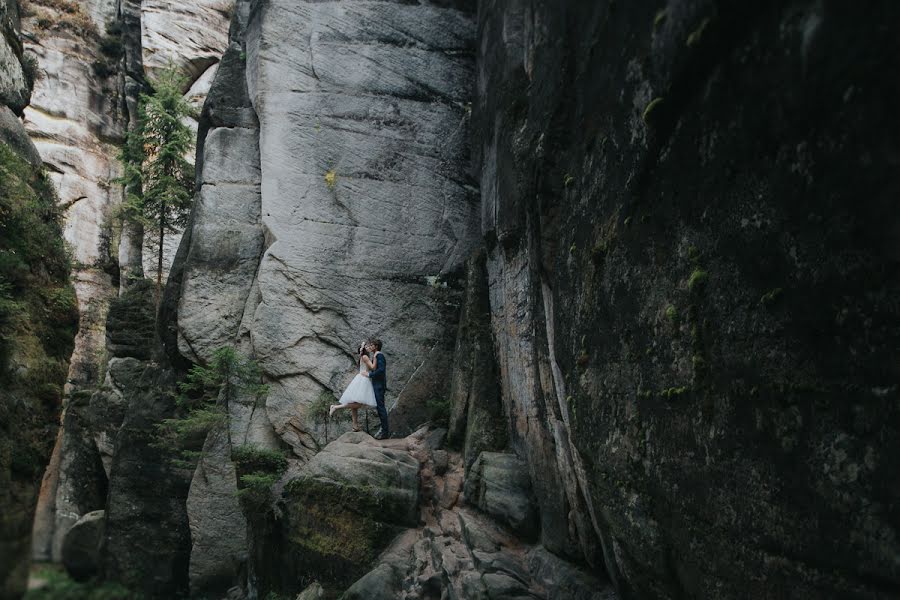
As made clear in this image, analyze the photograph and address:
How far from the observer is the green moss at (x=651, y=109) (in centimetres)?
485

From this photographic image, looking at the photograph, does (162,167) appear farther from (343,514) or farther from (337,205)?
(343,514)

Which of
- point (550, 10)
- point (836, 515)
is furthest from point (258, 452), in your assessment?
point (836, 515)

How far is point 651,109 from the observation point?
4.92m

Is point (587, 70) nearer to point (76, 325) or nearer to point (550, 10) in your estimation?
point (550, 10)

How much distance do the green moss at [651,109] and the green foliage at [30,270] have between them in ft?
38.5

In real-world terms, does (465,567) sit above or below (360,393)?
below

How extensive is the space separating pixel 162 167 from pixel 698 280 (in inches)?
741

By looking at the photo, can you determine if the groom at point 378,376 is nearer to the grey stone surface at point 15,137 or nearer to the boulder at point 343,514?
the boulder at point 343,514

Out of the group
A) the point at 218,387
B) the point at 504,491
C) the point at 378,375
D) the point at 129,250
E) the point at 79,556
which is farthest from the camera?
the point at 129,250

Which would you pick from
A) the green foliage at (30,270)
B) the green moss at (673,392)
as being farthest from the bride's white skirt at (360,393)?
the green moss at (673,392)

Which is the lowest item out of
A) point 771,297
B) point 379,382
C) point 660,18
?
point 771,297

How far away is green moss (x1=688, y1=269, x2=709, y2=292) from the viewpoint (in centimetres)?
468

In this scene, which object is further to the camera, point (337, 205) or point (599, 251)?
point (337, 205)

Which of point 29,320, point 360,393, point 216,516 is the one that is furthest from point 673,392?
point 29,320
